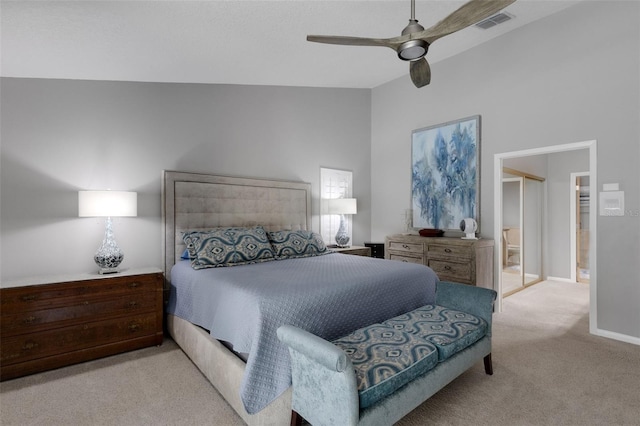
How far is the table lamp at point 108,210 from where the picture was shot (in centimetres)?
279

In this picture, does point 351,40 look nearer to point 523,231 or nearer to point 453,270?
point 453,270

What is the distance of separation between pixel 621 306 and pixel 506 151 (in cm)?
199

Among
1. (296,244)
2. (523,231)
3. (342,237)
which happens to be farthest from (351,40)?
(523,231)

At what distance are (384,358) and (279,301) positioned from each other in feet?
2.16

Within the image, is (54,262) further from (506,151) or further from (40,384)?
(506,151)

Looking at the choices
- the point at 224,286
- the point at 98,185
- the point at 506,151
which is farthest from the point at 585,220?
the point at 98,185

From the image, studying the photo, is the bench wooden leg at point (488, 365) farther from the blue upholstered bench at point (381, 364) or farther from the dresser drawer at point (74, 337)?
the dresser drawer at point (74, 337)

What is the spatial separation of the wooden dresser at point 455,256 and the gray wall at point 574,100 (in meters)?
0.43

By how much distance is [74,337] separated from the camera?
8.49 ft

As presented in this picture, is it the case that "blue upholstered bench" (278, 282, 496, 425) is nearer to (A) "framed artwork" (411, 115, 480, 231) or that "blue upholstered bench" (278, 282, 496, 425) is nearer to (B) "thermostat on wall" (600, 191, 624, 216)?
(B) "thermostat on wall" (600, 191, 624, 216)

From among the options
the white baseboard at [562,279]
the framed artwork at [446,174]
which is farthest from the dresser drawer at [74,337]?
the white baseboard at [562,279]

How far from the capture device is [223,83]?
3941 mm

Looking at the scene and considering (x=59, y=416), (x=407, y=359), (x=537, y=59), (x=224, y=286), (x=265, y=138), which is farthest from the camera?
(x=265, y=138)

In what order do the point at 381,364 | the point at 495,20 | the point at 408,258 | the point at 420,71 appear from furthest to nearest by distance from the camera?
1. the point at 408,258
2. the point at 495,20
3. the point at 420,71
4. the point at 381,364
